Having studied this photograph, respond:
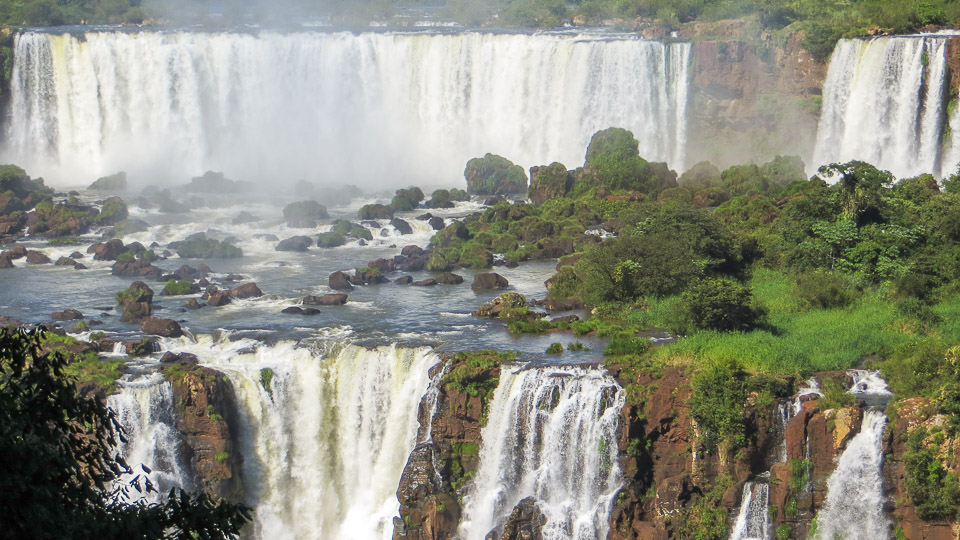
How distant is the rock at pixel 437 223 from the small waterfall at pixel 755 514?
23677 mm

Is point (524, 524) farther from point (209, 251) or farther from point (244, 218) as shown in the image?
point (244, 218)

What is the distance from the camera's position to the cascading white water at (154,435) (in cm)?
2817

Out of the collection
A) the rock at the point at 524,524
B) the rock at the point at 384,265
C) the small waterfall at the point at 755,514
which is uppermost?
the rock at the point at 384,265

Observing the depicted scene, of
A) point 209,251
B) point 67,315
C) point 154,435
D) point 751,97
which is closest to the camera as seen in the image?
point 154,435

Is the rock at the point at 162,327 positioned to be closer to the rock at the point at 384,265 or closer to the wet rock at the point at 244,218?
the rock at the point at 384,265

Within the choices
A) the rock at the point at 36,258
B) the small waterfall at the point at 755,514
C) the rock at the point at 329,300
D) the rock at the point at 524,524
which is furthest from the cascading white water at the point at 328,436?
the rock at the point at 36,258

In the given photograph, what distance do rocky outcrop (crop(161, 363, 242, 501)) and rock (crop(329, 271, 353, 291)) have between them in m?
10.0

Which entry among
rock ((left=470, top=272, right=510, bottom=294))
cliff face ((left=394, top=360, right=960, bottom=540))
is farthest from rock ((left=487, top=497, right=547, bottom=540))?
rock ((left=470, top=272, right=510, bottom=294))

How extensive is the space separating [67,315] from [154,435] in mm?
8235

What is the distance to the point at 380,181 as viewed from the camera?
59.3 metres

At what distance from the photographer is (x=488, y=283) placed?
38.5 meters

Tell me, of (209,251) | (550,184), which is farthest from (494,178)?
(209,251)

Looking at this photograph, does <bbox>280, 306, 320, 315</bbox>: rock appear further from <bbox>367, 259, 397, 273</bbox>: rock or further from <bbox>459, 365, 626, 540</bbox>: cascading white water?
<bbox>459, 365, 626, 540</bbox>: cascading white water

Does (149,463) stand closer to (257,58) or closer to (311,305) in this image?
(311,305)
